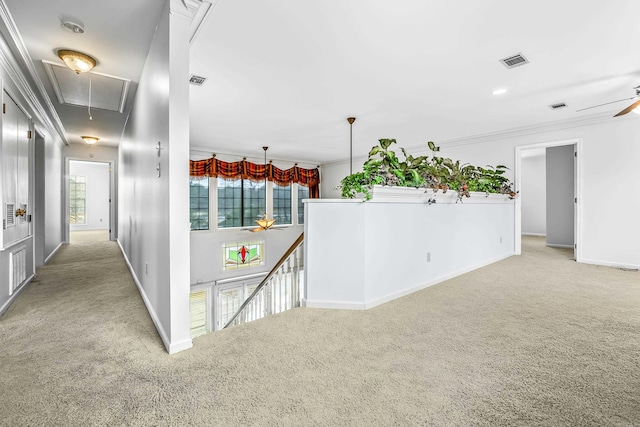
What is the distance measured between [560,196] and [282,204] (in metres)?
7.54

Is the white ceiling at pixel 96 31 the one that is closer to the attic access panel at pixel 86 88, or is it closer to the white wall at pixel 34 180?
the attic access panel at pixel 86 88

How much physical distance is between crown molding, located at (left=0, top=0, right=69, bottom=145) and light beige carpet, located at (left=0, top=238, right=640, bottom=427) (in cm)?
236

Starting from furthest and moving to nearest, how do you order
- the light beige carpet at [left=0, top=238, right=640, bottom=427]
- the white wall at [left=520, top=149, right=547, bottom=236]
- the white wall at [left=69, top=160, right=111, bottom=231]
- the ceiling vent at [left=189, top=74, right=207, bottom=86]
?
the white wall at [left=69, top=160, right=111, bottom=231] → the white wall at [left=520, top=149, right=547, bottom=236] → the ceiling vent at [left=189, top=74, right=207, bottom=86] → the light beige carpet at [left=0, top=238, right=640, bottom=427]

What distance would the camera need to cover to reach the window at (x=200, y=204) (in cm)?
783

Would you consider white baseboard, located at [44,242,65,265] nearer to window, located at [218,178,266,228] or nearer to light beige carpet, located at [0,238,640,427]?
light beige carpet, located at [0,238,640,427]

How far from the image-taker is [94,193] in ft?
35.0

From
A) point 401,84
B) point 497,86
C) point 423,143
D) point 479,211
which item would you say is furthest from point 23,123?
point 423,143

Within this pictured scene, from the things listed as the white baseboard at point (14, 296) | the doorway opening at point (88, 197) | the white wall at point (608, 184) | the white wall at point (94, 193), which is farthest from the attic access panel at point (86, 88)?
the white wall at point (94, 193)

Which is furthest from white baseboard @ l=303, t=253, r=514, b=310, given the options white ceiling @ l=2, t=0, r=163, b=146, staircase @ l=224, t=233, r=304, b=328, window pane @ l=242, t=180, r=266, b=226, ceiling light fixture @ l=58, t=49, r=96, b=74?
window pane @ l=242, t=180, r=266, b=226

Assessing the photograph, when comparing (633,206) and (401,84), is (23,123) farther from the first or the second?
(633,206)

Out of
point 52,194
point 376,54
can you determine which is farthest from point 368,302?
point 52,194

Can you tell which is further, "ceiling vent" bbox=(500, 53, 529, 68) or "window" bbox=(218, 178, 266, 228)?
"window" bbox=(218, 178, 266, 228)

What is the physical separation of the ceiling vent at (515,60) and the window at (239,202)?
6.98 m

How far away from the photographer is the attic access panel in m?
3.23
